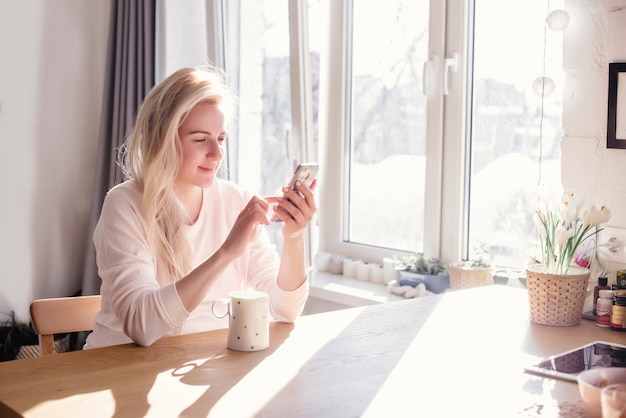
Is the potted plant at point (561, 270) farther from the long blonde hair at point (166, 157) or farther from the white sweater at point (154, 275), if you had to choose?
the long blonde hair at point (166, 157)

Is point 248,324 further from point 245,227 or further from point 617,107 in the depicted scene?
point 617,107

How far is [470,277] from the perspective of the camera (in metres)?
2.50

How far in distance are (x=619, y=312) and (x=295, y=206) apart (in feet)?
2.60

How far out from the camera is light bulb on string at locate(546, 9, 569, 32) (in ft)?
7.10

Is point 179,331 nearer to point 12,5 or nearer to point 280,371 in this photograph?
point 280,371

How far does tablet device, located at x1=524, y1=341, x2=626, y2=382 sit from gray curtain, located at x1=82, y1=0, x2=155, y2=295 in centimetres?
240

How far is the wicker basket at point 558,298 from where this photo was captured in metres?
1.90

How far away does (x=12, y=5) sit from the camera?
3.39 metres

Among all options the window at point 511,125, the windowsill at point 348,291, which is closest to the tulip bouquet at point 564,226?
the window at point 511,125

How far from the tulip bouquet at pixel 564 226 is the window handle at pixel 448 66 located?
919mm

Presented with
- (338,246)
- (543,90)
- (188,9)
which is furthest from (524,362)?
(188,9)

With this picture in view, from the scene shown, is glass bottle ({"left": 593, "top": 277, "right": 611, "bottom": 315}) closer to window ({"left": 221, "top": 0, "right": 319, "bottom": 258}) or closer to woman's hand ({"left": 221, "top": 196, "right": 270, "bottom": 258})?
woman's hand ({"left": 221, "top": 196, "right": 270, "bottom": 258})

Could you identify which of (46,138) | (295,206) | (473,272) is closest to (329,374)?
(295,206)

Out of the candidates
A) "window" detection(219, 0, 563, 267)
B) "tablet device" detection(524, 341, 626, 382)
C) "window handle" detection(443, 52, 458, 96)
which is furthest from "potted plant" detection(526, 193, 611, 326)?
"window handle" detection(443, 52, 458, 96)
